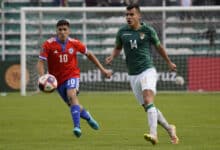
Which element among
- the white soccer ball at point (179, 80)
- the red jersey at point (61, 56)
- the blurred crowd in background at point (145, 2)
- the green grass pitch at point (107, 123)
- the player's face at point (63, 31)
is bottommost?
the white soccer ball at point (179, 80)

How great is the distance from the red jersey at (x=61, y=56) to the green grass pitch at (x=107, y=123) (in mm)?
1136

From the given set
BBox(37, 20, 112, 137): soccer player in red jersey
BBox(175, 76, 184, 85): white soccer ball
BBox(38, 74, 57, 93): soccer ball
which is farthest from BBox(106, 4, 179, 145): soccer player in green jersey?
BBox(175, 76, 184, 85): white soccer ball

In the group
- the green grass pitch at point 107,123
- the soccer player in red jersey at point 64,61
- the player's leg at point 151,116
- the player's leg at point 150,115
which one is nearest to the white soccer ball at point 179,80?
the green grass pitch at point 107,123

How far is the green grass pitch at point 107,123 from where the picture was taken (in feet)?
41.2

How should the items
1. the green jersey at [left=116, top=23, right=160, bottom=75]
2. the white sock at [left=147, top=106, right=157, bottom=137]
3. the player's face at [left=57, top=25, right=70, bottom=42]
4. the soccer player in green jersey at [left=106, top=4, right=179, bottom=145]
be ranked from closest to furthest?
the white sock at [left=147, top=106, right=157, bottom=137] → the soccer player in green jersey at [left=106, top=4, right=179, bottom=145] → the green jersey at [left=116, top=23, right=160, bottom=75] → the player's face at [left=57, top=25, right=70, bottom=42]

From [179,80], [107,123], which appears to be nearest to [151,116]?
[107,123]

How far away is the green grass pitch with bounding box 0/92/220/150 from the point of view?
1257 centimetres

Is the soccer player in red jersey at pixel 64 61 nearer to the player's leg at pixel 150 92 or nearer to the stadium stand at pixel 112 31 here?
the player's leg at pixel 150 92

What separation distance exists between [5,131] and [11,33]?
17.3m

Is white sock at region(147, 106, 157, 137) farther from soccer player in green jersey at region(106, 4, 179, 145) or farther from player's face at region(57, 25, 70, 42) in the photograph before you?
player's face at region(57, 25, 70, 42)

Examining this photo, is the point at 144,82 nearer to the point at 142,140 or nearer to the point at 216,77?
the point at 142,140

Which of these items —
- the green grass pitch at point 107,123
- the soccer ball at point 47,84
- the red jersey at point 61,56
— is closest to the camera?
the green grass pitch at point 107,123

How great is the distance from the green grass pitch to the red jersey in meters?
1.14

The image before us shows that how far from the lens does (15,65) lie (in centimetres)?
2916
